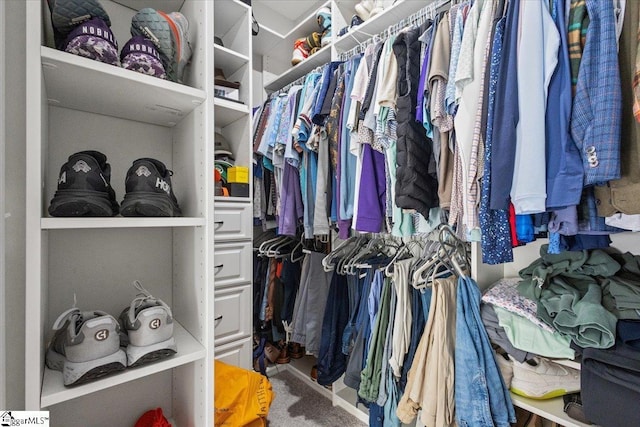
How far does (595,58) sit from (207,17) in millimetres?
972

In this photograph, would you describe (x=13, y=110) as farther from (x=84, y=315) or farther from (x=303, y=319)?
(x=303, y=319)

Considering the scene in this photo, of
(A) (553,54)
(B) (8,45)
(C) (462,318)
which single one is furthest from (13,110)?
(C) (462,318)

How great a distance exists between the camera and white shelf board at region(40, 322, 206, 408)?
58cm

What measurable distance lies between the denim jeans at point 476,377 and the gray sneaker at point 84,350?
1.02 meters

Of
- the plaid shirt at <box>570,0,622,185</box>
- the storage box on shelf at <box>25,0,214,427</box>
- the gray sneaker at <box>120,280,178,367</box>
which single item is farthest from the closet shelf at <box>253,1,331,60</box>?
the gray sneaker at <box>120,280,178,367</box>

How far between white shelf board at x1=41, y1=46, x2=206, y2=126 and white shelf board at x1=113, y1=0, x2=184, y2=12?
1.18ft

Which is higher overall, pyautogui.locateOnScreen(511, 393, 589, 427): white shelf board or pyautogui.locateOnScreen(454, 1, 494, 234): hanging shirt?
pyautogui.locateOnScreen(454, 1, 494, 234): hanging shirt

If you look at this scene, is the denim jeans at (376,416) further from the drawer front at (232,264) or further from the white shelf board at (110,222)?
the white shelf board at (110,222)

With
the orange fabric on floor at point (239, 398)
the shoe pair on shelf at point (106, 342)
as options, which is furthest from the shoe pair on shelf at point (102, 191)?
the orange fabric on floor at point (239, 398)

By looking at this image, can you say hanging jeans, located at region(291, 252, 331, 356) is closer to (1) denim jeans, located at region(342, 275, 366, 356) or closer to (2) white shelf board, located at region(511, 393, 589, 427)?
(1) denim jeans, located at region(342, 275, 366, 356)

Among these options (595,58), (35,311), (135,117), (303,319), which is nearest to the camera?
(35,311)

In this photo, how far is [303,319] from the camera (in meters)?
1.58

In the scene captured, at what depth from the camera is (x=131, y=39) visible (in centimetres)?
72

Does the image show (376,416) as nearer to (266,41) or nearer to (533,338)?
(533,338)
